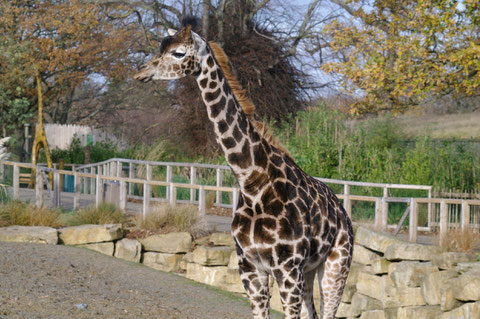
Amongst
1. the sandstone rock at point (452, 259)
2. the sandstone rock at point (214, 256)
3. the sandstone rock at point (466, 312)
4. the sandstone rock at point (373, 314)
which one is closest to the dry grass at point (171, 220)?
the sandstone rock at point (214, 256)

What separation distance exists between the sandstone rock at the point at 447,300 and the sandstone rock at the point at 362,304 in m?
1.29

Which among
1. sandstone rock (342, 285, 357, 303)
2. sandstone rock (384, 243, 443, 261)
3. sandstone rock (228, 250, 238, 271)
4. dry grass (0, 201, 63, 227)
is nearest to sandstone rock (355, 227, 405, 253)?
sandstone rock (384, 243, 443, 261)

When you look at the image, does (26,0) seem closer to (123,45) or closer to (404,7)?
(123,45)

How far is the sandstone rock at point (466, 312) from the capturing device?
21.7ft

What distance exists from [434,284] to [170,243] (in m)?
4.73

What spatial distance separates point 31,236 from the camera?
1079 centimetres

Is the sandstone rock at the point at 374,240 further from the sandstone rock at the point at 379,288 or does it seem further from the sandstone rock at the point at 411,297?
the sandstone rock at the point at 411,297

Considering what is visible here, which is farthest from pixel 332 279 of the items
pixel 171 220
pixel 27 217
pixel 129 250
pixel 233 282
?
pixel 27 217

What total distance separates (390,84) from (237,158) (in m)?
8.47

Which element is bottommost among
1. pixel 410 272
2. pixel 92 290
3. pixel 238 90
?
pixel 92 290

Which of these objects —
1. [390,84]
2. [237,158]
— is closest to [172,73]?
[237,158]

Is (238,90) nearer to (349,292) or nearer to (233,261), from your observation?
(349,292)

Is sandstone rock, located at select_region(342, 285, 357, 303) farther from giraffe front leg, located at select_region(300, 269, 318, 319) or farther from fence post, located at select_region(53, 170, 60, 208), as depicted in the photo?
fence post, located at select_region(53, 170, 60, 208)

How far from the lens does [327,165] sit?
1509 centimetres
